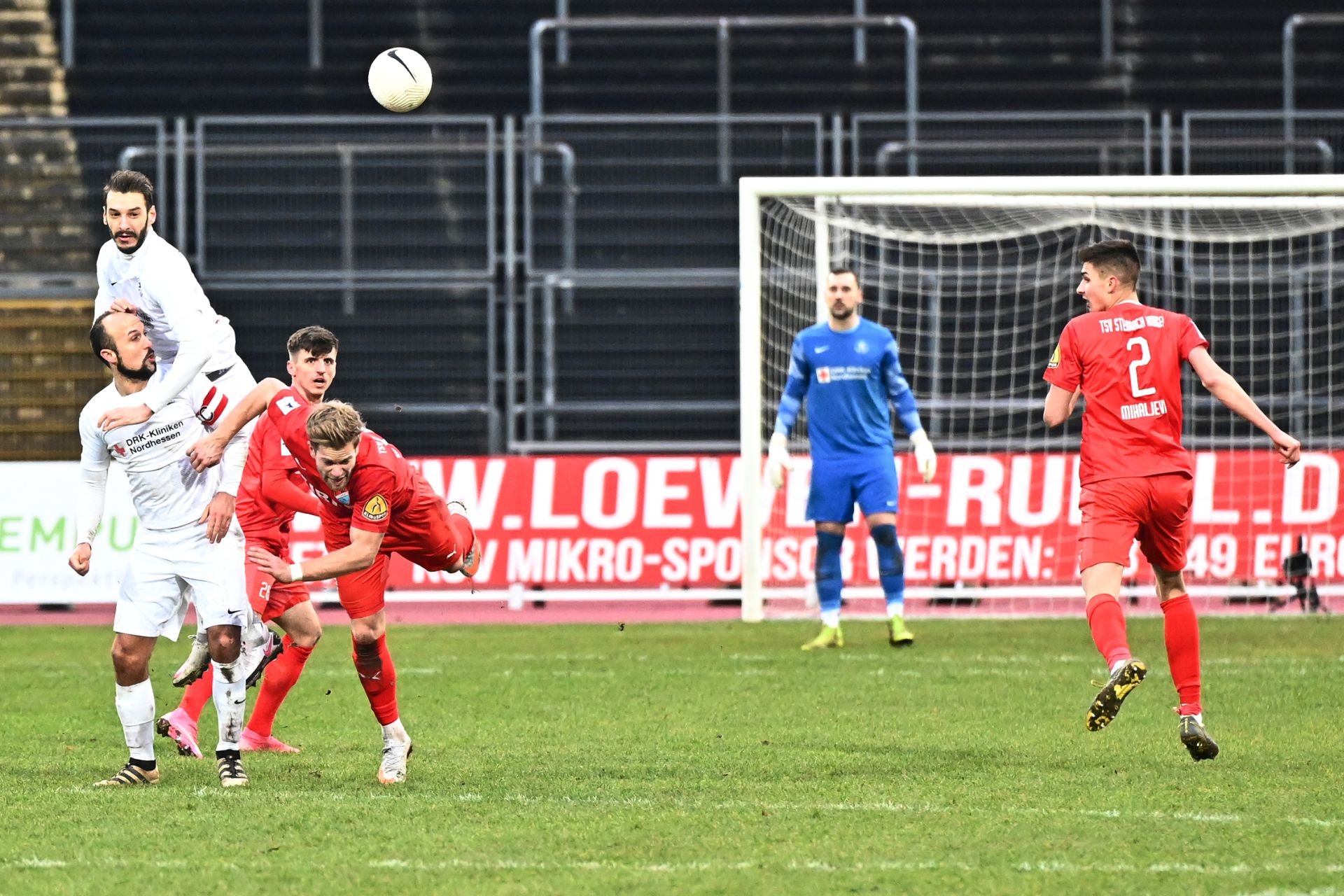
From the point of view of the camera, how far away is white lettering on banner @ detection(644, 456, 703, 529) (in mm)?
15016

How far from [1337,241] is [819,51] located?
610 centimetres

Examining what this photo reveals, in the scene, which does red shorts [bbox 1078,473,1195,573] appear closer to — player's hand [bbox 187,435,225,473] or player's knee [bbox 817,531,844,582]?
player's hand [bbox 187,435,225,473]

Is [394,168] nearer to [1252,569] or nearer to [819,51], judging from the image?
[819,51]

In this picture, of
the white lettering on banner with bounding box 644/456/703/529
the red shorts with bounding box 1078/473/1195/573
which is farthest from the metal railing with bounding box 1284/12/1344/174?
the red shorts with bounding box 1078/473/1195/573

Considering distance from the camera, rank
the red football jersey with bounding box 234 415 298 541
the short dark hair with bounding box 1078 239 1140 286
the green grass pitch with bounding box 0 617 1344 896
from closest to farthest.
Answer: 1. the green grass pitch with bounding box 0 617 1344 896
2. the short dark hair with bounding box 1078 239 1140 286
3. the red football jersey with bounding box 234 415 298 541

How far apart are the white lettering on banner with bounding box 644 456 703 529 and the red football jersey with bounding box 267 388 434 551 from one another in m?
7.56

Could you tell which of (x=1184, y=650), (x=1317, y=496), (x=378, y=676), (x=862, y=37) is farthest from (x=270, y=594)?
(x=862, y=37)

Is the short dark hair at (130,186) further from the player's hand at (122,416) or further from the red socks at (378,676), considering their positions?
the red socks at (378,676)

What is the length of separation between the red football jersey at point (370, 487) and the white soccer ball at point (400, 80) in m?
3.29

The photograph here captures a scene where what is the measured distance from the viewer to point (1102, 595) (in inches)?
283

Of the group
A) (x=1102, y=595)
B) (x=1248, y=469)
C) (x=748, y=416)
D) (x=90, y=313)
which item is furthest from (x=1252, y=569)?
(x=90, y=313)

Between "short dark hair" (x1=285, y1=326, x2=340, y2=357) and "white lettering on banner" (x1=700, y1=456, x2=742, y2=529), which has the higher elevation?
"short dark hair" (x1=285, y1=326, x2=340, y2=357)

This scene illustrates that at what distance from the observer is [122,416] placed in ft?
22.6

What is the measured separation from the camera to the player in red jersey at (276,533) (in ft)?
25.0
